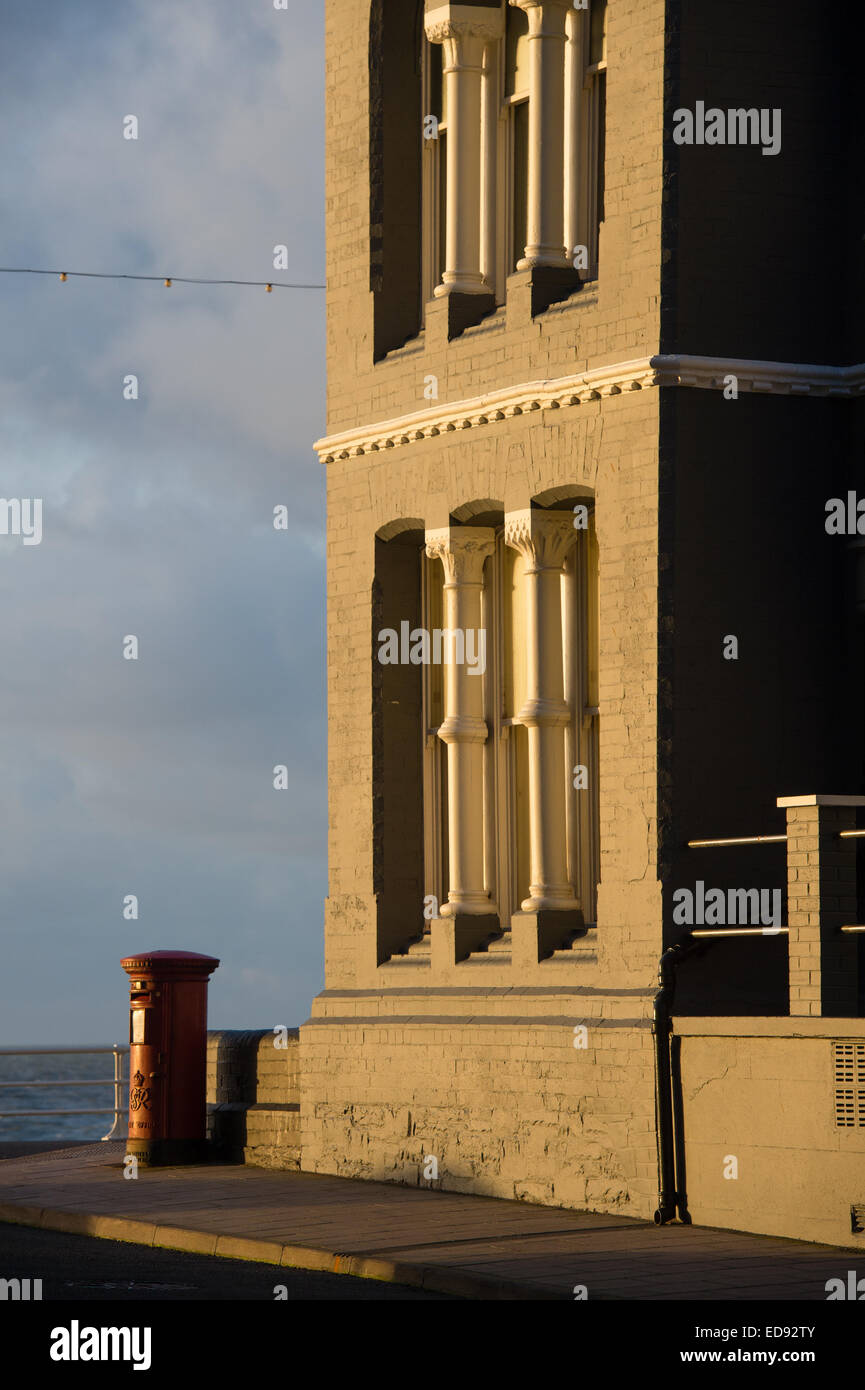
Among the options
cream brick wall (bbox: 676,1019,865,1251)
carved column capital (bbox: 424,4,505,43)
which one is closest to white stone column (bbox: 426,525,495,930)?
cream brick wall (bbox: 676,1019,865,1251)

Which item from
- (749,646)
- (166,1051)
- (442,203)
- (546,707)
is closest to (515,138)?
(442,203)

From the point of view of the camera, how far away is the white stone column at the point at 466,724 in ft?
62.5

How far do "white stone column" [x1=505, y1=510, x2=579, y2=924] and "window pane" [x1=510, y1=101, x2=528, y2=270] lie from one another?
2.45 meters

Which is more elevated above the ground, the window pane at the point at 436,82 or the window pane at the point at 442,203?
the window pane at the point at 436,82

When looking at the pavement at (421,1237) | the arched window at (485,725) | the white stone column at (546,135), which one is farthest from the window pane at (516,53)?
the pavement at (421,1237)

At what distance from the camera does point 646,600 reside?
16.7 m

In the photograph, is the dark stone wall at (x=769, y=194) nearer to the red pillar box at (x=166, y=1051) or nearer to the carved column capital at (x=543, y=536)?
the carved column capital at (x=543, y=536)

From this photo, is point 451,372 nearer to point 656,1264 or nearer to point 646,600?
point 646,600

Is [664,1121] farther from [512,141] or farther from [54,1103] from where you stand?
[54,1103]

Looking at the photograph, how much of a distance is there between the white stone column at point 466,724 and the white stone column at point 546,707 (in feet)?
3.05

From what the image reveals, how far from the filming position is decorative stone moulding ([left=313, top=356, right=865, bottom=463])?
16688mm

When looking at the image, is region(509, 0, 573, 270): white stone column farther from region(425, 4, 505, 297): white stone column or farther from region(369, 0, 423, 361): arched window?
region(369, 0, 423, 361): arched window

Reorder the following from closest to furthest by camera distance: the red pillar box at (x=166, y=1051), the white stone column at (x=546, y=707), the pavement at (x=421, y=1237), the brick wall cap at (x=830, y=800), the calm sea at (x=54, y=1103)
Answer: the pavement at (x=421, y=1237) < the brick wall cap at (x=830, y=800) < the white stone column at (x=546, y=707) < the red pillar box at (x=166, y=1051) < the calm sea at (x=54, y=1103)

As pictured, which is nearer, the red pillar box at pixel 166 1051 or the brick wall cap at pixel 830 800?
the brick wall cap at pixel 830 800
